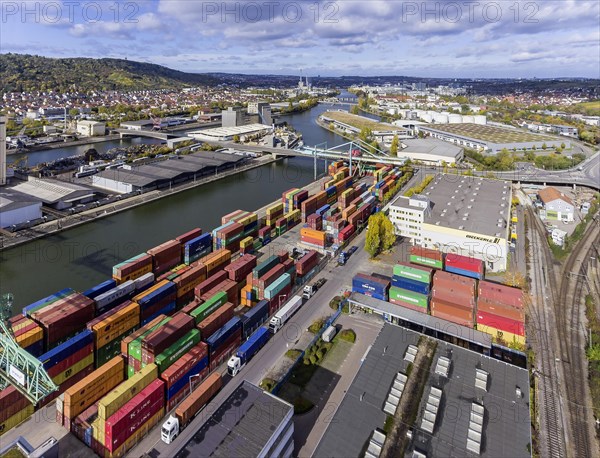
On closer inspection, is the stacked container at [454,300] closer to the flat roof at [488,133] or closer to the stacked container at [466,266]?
the stacked container at [466,266]

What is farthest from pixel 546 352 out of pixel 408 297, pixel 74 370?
pixel 74 370

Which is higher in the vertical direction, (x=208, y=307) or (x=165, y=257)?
(x=165, y=257)

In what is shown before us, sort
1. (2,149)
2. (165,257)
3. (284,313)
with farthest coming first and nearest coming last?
(2,149) < (165,257) < (284,313)

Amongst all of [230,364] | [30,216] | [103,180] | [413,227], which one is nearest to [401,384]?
[230,364]

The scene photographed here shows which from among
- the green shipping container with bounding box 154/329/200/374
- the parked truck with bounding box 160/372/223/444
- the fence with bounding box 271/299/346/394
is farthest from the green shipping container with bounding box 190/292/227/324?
the fence with bounding box 271/299/346/394

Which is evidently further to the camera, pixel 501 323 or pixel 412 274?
pixel 412 274

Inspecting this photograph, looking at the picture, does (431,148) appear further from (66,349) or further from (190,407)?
(66,349)
